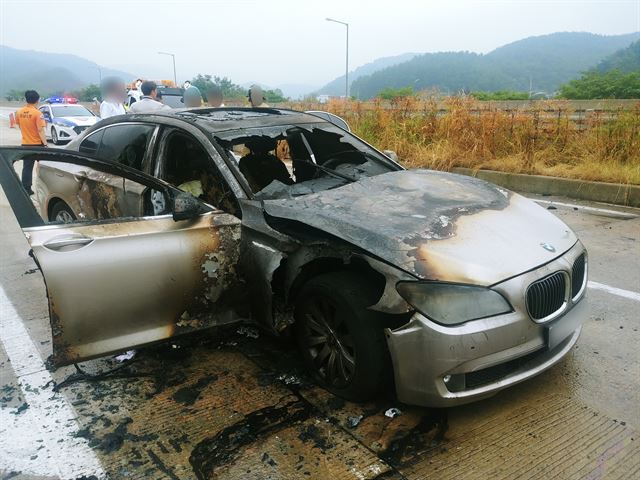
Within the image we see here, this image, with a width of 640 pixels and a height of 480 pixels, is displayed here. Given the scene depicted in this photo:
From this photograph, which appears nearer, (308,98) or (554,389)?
(554,389)

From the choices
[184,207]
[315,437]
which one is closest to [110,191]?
[184,207]

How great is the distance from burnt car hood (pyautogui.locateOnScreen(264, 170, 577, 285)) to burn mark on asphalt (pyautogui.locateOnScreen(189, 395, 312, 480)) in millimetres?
996

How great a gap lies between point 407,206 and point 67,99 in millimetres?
31159

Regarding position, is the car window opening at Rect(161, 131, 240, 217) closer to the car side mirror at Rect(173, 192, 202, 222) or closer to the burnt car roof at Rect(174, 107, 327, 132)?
the burnt car roof at Rect(174, 107, 327, 132)

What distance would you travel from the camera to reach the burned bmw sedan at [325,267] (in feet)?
7.86

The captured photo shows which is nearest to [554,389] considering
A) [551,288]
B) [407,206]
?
[551,288]

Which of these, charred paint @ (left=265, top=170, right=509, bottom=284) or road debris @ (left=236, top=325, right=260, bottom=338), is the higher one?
charred paint @ (left=265, top=170, right=509, bottom=284)

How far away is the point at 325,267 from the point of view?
9.68ft

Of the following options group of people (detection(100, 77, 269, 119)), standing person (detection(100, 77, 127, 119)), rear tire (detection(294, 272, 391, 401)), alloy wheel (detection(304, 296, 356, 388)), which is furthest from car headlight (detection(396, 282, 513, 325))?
standing person (detection(100, 77, 127, 119))

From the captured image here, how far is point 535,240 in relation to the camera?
9.03ft

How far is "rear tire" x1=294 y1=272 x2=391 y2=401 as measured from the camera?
2570mm

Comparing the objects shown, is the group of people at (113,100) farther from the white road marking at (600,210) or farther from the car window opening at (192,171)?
the white road marking at (600,210)

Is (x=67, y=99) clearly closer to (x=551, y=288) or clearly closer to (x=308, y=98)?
(x=308, y=98)

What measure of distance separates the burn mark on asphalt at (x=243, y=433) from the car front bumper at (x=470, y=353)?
0.63 metres
